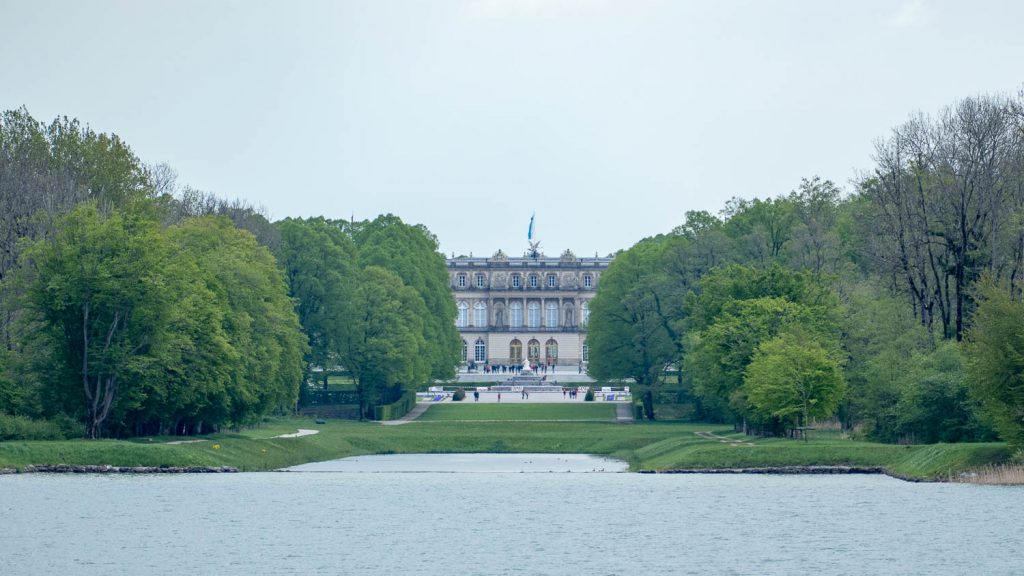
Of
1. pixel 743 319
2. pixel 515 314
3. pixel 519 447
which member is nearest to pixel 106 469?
pixel 519 447

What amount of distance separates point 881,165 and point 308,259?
35009 mm

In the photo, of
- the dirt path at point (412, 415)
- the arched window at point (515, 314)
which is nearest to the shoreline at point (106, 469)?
the dirt path at point (412, 415)

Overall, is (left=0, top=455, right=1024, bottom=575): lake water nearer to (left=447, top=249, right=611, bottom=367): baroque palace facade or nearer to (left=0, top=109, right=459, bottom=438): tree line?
(left=0, top=109, right=459, bottom=438): tree line

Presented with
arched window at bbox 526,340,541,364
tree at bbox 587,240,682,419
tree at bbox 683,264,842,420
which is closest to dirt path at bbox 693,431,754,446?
tree at bbox 683,264,842,420

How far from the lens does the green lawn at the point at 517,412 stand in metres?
92.9

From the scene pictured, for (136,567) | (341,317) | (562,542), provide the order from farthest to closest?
(341,317) → (562,542) → (136,567)

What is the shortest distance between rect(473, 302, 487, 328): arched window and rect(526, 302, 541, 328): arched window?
456 centimetres

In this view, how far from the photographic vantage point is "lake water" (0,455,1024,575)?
33.4m

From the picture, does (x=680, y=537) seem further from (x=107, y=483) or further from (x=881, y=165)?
(x=881, y=165)

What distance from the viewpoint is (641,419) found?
90688 millimetres

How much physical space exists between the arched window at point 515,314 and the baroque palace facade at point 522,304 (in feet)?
0.35

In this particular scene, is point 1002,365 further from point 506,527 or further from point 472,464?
point 472,464

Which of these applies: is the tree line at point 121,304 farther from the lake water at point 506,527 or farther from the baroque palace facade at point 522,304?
the baroque palace facade at point 522,304

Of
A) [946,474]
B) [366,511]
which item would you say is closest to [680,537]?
[366,511]
